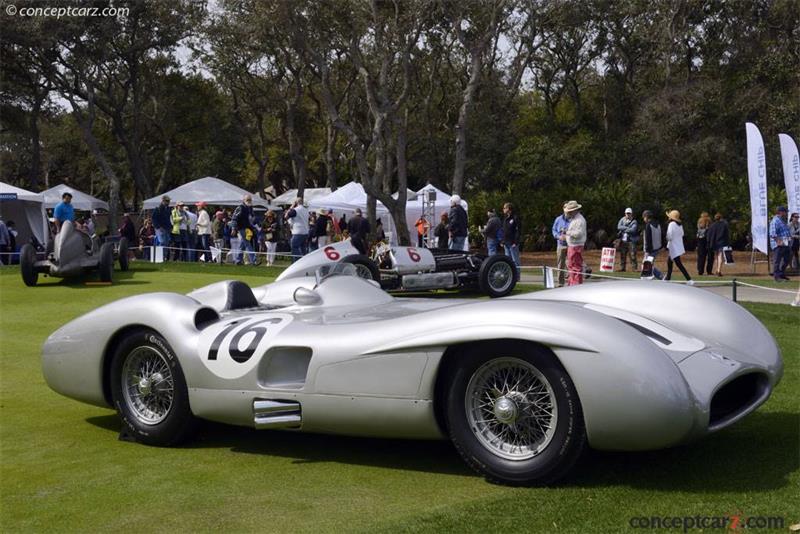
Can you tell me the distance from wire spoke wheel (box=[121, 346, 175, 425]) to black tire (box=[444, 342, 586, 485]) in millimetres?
2104

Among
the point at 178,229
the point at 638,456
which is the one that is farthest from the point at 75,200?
the point at 638,456

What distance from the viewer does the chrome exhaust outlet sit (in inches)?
222

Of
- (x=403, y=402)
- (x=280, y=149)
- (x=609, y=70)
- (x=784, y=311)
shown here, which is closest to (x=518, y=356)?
(x=403, y=402)

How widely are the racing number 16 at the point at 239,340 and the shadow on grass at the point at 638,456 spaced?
2.15ft

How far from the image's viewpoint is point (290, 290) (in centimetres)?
731

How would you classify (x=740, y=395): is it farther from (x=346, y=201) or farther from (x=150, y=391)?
(x=346, y=201)

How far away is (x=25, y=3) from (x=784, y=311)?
31.0 metres

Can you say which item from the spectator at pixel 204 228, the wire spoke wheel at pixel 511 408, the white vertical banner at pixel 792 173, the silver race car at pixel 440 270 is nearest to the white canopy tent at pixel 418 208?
the spectator at pixel 204 228

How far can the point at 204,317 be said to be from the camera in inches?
249

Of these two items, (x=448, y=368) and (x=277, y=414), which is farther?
(x=277, y=414)

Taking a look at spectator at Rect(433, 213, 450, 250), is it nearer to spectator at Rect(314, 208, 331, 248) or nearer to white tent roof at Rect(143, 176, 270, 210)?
spectator at Rect(314, 208, 331, 248)

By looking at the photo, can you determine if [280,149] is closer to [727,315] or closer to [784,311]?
[784,311]

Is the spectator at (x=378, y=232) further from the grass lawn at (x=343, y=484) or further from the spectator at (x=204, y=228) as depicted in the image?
the grass lawn at (x=343, y=484)

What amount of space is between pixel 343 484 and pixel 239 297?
2.16 meters
